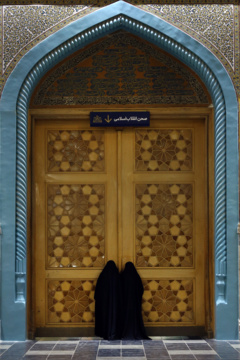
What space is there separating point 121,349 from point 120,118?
2239mm

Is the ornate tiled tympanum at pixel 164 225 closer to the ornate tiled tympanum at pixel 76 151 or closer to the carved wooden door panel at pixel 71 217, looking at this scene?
the carved wooden door panel at pixel 71 217

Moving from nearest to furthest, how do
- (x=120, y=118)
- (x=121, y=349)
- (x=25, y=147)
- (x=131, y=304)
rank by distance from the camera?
(x=121, y=349) → (x=25, y=147) → (x=131, y=304) → (x=120, y=118)

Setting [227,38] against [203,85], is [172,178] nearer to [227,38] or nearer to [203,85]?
[203,85]

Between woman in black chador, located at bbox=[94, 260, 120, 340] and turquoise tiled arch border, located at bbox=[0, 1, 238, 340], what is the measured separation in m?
0.75

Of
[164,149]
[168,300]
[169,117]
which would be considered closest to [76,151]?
[164,149]

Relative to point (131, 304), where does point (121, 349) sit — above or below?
below

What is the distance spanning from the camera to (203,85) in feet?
15.8

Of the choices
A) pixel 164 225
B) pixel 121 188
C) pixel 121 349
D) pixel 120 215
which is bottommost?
pixel 121 349

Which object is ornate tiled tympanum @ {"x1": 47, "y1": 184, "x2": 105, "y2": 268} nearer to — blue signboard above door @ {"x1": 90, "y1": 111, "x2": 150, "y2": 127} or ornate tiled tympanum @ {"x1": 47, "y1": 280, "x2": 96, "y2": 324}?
ornate tiled tympanum @ {"x1": 47, "y1": 280, "x2": 96, "y2": 324}

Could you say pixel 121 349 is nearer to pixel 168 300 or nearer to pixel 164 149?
pixel 168 300

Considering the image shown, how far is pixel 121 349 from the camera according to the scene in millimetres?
4270

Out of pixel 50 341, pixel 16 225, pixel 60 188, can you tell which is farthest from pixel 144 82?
pixel 50 341

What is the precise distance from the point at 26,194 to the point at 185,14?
Answer: 7.68 feet

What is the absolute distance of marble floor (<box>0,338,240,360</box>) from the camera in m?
4.01
